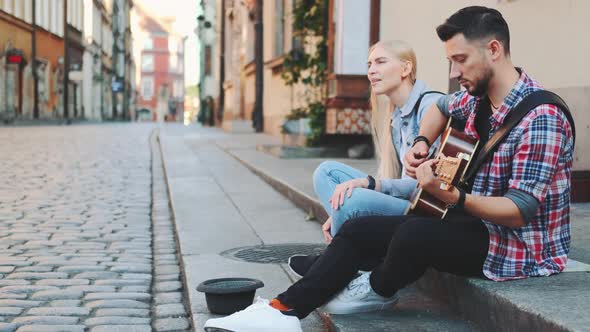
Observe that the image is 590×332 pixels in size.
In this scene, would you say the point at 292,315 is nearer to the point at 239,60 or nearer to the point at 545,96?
the point at 545,96

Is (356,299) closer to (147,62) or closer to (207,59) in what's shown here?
(207,59)

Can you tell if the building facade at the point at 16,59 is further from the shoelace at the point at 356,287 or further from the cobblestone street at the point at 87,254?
the shoelace at the point at 356,287

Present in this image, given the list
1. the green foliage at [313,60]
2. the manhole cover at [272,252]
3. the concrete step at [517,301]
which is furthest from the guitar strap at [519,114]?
the green foliage at [313,60]

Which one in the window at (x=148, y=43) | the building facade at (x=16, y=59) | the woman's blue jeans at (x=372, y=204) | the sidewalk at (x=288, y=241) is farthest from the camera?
the window at (x=148, y=43)

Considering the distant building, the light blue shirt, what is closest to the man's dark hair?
the light blue shirt

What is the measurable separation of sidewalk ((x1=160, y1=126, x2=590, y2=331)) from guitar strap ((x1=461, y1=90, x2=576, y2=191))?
466 mm

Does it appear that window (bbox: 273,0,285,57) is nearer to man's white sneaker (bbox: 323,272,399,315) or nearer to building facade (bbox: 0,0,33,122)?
man's white sneaker (bbox: 323,272,399,315)

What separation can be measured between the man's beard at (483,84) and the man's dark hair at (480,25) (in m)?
0.10

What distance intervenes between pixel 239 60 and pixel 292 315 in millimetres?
24710

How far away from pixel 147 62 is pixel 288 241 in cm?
9347

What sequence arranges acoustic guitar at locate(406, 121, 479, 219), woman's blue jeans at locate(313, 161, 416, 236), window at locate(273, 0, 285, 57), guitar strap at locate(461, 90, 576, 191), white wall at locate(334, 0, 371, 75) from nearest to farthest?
1. guitar strap at locate(461, 90, 576, 191)
2. acoustic guitar at locate(406, 121, 479, 219)
3. woman's blue jeans at locate(313, 161, 416, 236)
4. white wall at locate(334, 0, 371, 75)
5. window at locate(273, 0, 285, 57)

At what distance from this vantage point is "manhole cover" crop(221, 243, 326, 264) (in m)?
4.89

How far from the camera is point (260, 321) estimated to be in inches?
119

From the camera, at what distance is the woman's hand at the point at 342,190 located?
11.8 feet
